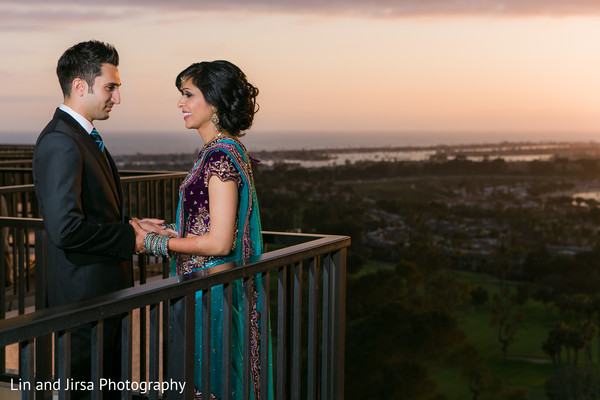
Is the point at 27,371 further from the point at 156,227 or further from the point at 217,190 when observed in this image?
the point at 156,227

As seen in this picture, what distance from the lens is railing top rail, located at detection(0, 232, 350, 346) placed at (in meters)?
1.40

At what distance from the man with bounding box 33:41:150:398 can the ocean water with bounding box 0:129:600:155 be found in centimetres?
4358

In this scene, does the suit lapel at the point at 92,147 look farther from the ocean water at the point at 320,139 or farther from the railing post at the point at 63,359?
the ocean water at the point at 320,139

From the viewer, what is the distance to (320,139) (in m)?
58.2

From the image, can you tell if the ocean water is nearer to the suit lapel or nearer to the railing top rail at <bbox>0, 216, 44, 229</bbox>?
the railing top rail at <bbox>0, 216, 44, 229</bbox>

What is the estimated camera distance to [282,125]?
54000 millimetres

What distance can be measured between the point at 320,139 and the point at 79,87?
5602 centimetres

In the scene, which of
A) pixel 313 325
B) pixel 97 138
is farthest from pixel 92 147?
pixel 313 325

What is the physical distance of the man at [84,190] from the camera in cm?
223

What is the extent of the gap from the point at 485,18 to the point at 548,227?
22.3 meters

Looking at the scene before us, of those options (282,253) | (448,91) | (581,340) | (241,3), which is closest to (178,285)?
(282,253)

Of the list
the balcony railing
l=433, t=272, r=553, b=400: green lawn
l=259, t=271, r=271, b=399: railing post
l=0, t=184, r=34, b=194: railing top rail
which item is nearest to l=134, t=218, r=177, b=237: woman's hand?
the balcony railing

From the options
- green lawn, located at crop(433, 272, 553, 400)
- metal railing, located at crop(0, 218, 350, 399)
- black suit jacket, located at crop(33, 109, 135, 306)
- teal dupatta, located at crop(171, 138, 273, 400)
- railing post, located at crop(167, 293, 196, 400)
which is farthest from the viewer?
green lawn, located at crop(433, 272, 553, 400)

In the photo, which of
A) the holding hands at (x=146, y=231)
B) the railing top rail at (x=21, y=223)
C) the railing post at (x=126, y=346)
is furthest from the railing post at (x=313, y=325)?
the railing top rail at (x=21, y=223)
